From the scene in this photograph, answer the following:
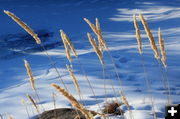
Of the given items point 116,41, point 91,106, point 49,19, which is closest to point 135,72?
point 91,106

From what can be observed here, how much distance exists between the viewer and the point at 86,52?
297 inches

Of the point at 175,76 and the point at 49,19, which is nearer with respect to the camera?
the point at 175,76

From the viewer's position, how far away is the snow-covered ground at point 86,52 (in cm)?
412

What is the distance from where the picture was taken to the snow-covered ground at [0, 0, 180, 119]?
13.5 feet

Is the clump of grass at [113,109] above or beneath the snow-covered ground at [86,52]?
beneath

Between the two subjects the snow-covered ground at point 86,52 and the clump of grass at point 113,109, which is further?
the snow-covered ground at point 86,52

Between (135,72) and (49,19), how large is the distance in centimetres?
963

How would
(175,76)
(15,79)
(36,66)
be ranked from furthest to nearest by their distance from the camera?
(36,66)
(15,79)
(175,76)

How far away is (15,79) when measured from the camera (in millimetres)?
6855

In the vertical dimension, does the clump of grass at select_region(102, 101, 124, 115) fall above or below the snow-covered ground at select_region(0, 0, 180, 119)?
below

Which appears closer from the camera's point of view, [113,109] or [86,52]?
[113,109]

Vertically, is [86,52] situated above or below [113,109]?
above

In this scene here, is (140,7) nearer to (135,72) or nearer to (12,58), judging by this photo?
(12,58)

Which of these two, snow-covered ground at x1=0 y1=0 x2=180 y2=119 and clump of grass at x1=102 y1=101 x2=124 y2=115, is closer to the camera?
clump of grass at x1=102 y1=101 x2=124 y2=115
